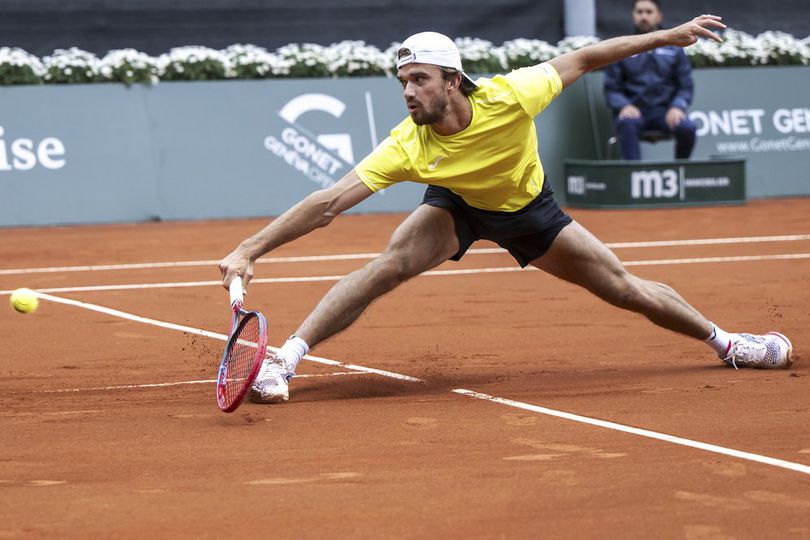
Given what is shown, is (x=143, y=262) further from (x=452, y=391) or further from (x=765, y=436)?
(x=765, y=436)

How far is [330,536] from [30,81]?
11.4 m

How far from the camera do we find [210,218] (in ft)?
47.7

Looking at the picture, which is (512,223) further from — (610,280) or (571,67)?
(571,67)

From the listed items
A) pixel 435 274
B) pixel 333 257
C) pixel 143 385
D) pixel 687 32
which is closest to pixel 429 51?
pixel 687 32

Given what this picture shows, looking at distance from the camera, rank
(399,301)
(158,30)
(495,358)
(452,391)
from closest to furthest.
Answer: (452,391) < (495,358) < (399,301) < (158,30)

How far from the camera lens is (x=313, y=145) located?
48.3ft

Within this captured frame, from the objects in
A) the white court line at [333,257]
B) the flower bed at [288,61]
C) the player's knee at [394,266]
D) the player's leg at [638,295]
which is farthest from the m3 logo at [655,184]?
the player's knee at [394,266]

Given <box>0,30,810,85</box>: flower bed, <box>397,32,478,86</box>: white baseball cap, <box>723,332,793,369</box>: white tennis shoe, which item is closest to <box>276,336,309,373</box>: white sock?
<box>397,32,478,86</box>: white baseball cap

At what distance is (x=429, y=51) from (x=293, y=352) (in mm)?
1476

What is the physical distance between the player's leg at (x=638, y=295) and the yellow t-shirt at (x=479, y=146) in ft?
1.53

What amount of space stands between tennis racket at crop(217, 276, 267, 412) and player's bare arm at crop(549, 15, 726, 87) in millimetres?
1809

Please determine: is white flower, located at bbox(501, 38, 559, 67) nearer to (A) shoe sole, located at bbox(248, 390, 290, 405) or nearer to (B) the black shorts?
(B) the black shorts

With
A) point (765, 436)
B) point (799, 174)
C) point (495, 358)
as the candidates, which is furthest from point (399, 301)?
point (799, 174)

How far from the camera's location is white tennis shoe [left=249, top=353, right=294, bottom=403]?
589cm
